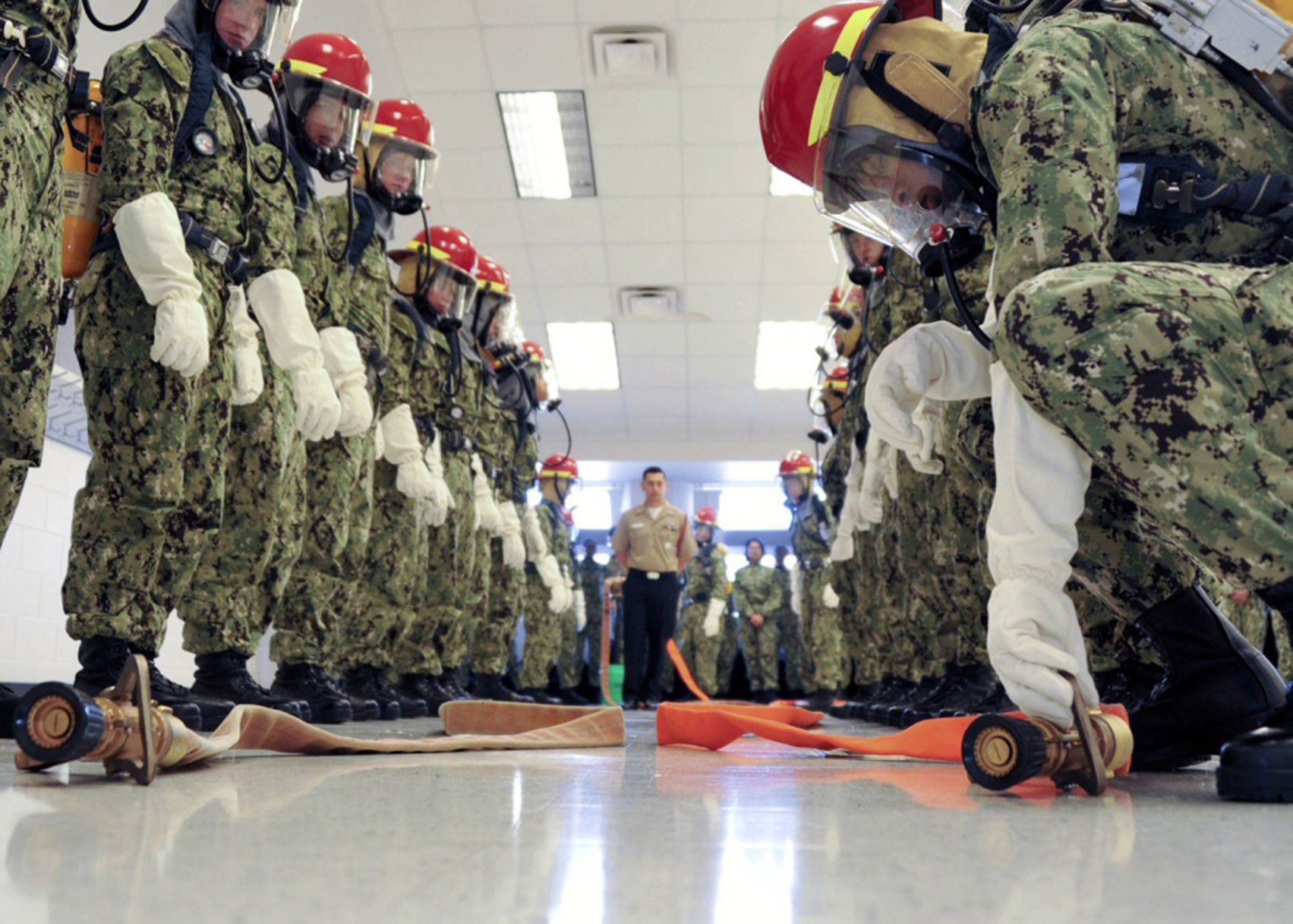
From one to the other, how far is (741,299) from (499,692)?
13.8 feet

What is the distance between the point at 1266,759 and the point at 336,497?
126 inches

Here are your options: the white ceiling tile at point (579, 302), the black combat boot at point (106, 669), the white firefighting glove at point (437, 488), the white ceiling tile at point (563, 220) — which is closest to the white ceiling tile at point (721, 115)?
the white ceiling tile at point (563, 220)

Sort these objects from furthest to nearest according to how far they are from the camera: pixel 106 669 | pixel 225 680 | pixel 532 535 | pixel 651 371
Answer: pixel 651 371 → pixel 532 535 → pixel 225 680 → pixel 106 669

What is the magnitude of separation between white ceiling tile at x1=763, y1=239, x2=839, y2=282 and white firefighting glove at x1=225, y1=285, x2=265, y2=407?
642cm

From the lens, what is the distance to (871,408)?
1902mm

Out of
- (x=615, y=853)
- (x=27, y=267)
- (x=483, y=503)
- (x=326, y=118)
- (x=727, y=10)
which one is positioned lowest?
(x=615, y=853)

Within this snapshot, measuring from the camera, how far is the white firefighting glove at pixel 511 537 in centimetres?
692

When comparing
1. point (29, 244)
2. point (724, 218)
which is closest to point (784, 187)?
point (724, 218)

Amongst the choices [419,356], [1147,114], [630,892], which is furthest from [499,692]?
[630,892]

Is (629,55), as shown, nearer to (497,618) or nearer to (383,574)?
(497,618)

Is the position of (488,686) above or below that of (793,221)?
below

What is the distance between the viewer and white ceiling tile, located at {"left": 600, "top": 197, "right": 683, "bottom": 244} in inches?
346

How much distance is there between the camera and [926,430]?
6.41 ft

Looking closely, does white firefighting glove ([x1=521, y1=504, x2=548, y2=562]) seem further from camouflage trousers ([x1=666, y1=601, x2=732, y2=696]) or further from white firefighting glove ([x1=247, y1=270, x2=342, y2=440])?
camouflage trousers ([x1=666, y1=601, x2=732, y2=696])
